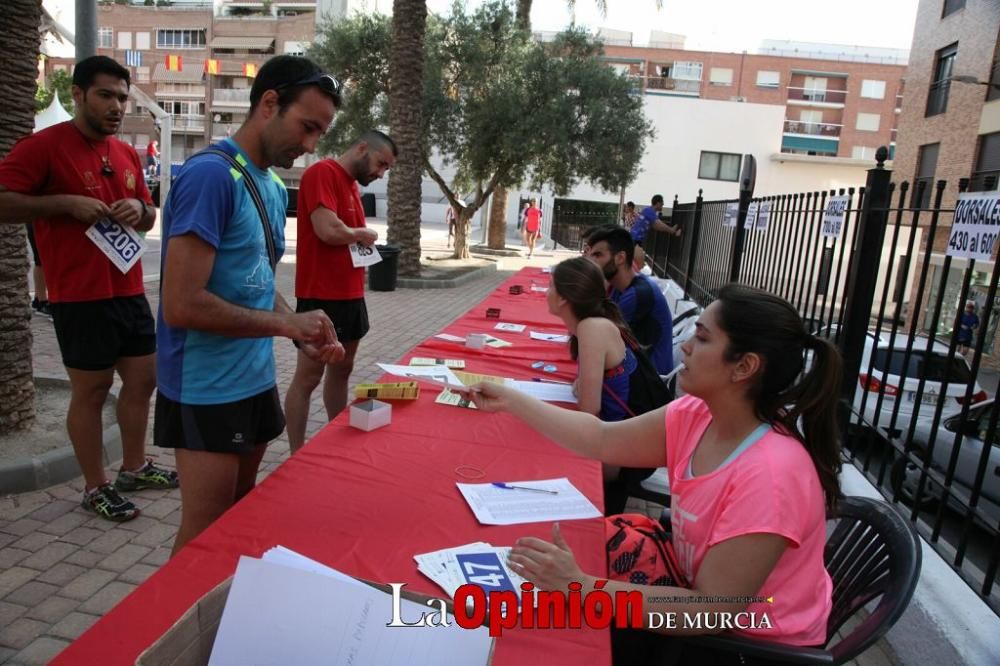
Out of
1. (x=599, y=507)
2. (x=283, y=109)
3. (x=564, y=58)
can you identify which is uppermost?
(x=564, y=58)

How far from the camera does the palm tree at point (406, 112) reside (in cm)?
1085

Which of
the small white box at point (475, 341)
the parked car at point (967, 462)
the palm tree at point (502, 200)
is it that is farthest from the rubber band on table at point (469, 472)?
the palm tree at point (502, 200)

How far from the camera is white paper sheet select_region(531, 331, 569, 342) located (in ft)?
14.9

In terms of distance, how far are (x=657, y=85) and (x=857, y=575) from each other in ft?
180

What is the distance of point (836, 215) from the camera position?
3.72 metres

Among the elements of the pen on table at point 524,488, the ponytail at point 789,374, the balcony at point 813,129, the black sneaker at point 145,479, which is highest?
the balcony at point 813,129

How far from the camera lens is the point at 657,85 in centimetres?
5172

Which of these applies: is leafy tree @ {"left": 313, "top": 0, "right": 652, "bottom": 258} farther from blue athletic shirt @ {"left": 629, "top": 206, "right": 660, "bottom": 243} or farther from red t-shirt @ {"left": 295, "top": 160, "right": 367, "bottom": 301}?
red t-shirt @ {"left": 295, "top": 160, "right": 367, "bottom": 301}

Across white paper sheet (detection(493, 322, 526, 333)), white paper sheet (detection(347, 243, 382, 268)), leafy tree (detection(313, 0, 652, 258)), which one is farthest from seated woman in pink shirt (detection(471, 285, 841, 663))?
leafy tree (detection(313, 0, 652, 258))

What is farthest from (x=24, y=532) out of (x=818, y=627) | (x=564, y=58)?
(x=564, y=58)

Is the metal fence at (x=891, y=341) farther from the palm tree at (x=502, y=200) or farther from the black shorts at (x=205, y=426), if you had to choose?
the palm tree at (x=502, y=200)

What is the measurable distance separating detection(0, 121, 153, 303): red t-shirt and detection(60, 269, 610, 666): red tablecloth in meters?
1.45

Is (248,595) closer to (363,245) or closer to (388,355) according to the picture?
(363,245)

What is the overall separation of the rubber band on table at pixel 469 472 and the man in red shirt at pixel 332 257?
160 centimetres
